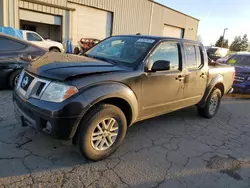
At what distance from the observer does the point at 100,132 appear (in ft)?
9.33

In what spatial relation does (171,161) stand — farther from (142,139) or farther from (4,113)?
(4,113)

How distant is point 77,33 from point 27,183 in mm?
16597

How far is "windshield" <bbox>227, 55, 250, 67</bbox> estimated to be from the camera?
9.05 metres

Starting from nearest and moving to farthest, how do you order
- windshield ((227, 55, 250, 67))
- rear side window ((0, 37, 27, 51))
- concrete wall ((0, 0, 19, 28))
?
rear side window ((0, 37, 27, 51)) < windshield ((227, 55, 250, 67)) < concrete wall ((0, 0, 19, 28))

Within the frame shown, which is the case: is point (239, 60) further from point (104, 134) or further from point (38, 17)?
point (38, 17)

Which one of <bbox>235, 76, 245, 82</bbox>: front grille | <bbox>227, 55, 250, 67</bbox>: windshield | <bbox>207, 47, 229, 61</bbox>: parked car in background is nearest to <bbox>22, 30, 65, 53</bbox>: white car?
<bbox>207, 47, 229, 61</bbox>: parked car in background

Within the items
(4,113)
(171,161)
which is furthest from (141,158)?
(4,113)

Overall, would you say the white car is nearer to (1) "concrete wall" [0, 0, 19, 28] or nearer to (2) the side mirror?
(1) "concrete wall" [0, 0, 19, 28]

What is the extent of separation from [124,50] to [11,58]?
11.5 ft

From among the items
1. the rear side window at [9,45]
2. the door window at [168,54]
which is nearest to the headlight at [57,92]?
the door window at [168,54]

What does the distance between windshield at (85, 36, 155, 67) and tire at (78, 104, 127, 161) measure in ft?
2.69

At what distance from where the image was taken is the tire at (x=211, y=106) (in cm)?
500

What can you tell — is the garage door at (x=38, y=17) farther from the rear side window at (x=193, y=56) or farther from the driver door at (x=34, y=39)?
the rear side window at (x=193, y=56)

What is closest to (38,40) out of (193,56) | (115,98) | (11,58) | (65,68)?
(11,58)
